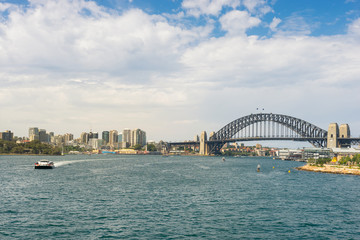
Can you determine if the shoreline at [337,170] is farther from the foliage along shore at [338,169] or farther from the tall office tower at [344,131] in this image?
the tall office tower at [344,131]

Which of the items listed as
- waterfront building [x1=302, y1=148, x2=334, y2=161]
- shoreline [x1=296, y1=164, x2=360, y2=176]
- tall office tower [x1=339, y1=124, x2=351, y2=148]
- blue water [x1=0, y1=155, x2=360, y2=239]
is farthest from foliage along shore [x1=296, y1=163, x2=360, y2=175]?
tall office tower [x1=339, y1=124, x2=351, y2=148]

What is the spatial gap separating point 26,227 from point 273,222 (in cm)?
2273

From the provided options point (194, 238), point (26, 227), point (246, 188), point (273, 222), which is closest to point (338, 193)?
point (246, 188)

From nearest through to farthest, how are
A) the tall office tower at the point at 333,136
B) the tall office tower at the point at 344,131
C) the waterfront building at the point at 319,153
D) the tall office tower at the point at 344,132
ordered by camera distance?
the waterfront building at the point at 319,153 < the tall office tower at the point at 333,136 < the tall office tower at the point at 344,132 < the tall office tower at the point at 344,131

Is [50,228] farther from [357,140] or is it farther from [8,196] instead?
[357,140]

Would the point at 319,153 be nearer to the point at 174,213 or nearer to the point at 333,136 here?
the point at 333,136

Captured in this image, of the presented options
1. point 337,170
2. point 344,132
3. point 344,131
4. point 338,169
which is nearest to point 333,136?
point 344,132

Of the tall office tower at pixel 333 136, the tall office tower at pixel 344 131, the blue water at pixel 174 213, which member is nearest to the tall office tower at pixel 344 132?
the tall office tower at pixel 344 131

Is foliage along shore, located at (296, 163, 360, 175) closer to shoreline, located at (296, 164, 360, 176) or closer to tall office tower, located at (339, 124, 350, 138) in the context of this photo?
shoreline, located at (296, 164, 360, 176)

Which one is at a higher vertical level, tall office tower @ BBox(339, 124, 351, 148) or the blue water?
tall office tower @ BBox(339, 124, 351, 148)

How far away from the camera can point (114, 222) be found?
30.4 meters

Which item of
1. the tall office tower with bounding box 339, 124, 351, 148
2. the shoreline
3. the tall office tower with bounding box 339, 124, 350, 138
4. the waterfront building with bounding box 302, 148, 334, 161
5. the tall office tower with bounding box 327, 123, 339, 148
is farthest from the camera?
the tall office tower with bounding box 339, 124, 350, 138

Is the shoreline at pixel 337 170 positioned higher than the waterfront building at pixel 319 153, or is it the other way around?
the waterfront building at pixel 319 153

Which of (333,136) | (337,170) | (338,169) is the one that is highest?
(333,136)
